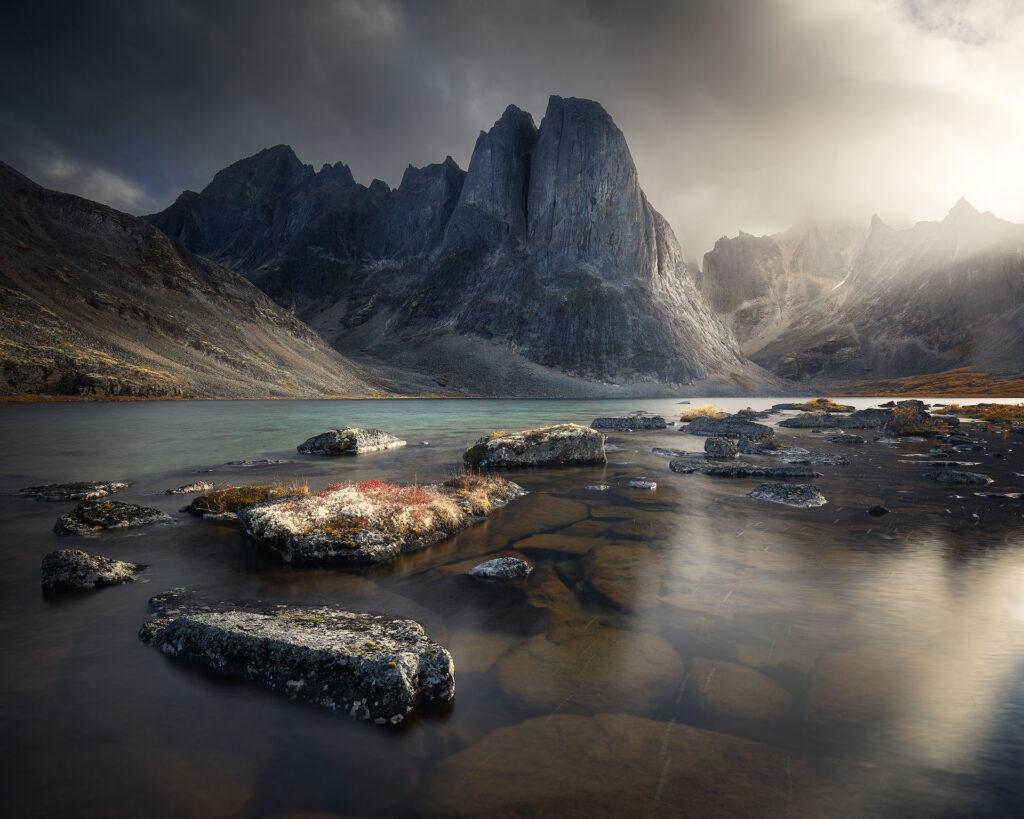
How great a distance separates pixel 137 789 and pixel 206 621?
2640mm

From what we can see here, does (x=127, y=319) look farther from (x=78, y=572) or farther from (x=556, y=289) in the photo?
(x=556, y=289)

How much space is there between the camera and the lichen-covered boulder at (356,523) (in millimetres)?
9898

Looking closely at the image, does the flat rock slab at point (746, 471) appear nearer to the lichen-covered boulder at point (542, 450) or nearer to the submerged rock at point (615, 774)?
the lichen-covered boulder at point (542, 450)

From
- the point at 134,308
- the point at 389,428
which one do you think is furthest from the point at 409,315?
the point at 389,428

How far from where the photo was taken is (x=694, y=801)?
398cm

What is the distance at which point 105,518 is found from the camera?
12.1 meters

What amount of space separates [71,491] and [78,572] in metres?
10.5

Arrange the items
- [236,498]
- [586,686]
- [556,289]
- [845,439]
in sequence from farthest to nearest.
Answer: [556,289] < [845,439] < [236,498] < [586,686]

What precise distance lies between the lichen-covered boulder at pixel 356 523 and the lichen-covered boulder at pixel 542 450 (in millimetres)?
8697

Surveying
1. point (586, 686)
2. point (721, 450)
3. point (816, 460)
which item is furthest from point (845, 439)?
point (586, 686)

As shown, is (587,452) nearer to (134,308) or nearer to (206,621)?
(206,621)

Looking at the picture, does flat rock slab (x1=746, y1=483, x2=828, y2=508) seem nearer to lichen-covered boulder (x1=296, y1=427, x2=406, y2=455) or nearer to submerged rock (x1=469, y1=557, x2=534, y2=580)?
submerged rock (x1=469, y1=557, x2=534, y2=580)

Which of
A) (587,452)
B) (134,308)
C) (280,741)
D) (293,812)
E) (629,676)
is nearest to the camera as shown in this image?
(293,812)

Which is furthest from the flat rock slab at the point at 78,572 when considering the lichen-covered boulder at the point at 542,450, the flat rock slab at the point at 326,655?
the lichen-covered boulder at the point at 542,450
